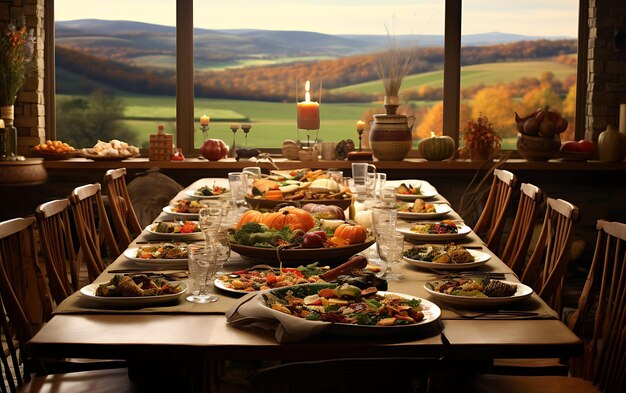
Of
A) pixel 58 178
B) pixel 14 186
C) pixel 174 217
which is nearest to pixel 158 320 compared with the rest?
pixel 174 217

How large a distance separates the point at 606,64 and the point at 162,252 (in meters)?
3.90

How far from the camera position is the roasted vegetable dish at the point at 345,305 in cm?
190

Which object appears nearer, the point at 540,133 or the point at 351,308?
the point at 351,308

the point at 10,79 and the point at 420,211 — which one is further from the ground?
the point at 10,79

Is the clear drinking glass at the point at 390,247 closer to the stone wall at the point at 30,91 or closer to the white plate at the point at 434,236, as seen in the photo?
the white plate at the point at 434,236

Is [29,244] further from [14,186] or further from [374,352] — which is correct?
[14,186]

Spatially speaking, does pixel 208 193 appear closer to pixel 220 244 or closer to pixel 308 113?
pixel 308 113

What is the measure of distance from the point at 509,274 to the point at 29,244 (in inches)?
54.1

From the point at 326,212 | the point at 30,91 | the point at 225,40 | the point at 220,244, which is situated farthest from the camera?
the point at 225,40

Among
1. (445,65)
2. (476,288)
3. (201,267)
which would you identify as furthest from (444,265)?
(445,65)

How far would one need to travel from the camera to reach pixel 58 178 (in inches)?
227

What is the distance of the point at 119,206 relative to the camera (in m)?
3.98

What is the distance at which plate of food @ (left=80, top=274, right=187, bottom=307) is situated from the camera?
6.93 feet

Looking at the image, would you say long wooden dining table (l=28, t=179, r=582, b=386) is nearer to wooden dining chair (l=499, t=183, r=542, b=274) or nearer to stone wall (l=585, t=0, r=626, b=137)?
wooden dining chair (l=499, t=183, r=542, b=274)
